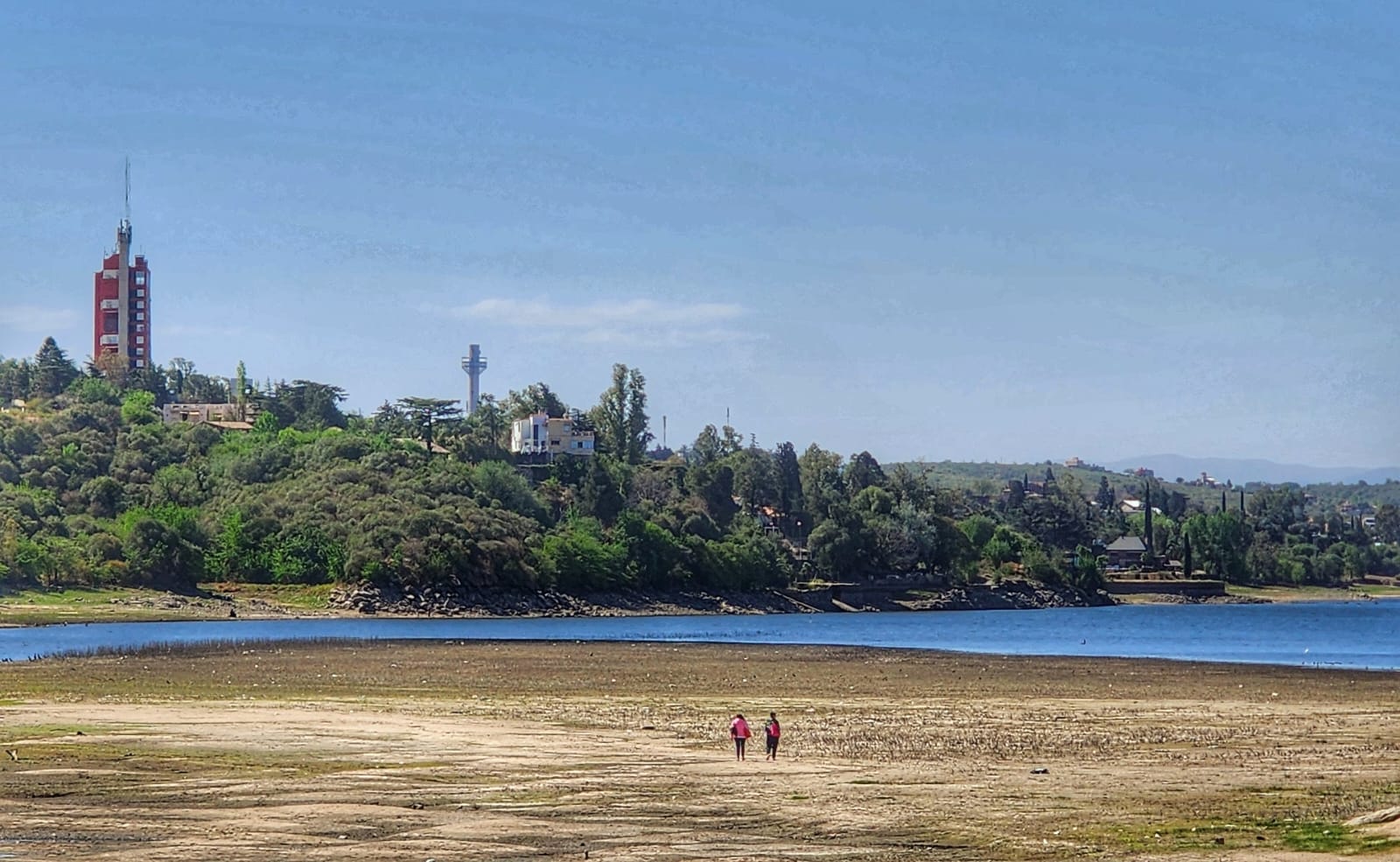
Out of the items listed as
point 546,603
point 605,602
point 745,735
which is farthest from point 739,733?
point 605,602

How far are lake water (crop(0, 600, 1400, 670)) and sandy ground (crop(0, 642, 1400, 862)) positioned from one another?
26796mm

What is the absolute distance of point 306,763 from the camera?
117 feet

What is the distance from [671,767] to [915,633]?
9335 cm

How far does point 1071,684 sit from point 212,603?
Result: 96397 millimetres

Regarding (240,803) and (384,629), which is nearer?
(240,803)

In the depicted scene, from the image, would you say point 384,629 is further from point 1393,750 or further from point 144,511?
point 1393,750

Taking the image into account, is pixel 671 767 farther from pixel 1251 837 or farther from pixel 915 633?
pixel 915 633

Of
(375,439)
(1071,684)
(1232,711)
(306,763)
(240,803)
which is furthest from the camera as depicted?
(375,439)

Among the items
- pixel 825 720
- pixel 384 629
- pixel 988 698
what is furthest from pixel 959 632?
pixel 825 720

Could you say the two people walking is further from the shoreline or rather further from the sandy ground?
the shoreline

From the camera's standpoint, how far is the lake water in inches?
3617

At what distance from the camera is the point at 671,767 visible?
36.0 m

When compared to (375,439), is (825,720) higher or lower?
lower

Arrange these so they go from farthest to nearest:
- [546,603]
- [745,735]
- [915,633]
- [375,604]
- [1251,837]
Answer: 1. [546,603]
2. [375,604]
3. [915,633]
4. [745,735]
5. [1251,837]
